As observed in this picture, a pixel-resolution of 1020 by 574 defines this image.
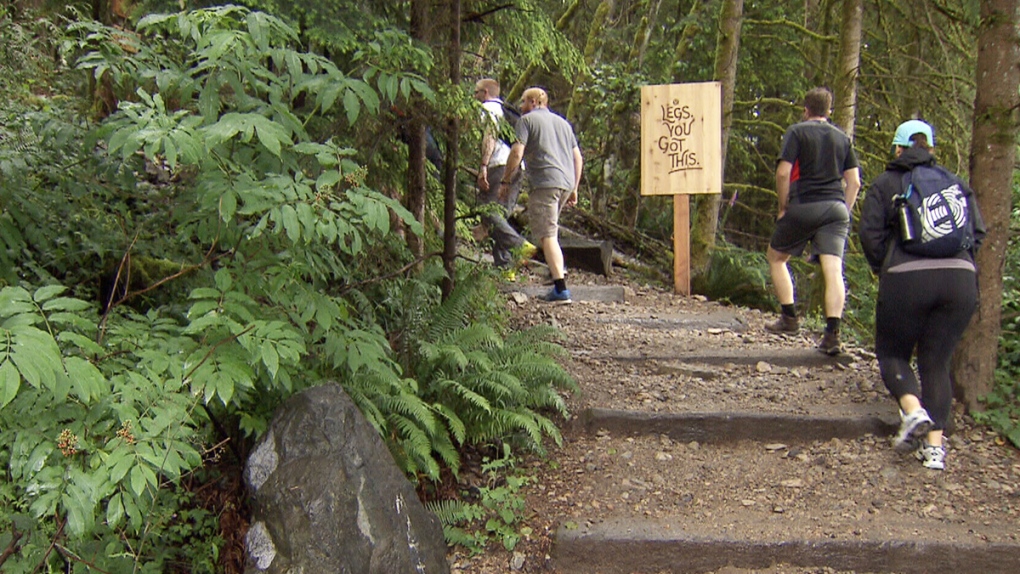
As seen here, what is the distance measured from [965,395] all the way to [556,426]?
2.73 metres

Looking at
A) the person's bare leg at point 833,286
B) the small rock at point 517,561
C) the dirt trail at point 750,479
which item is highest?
the person's bare leg at point 833,286

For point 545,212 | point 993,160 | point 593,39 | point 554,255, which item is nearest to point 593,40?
point 593,39

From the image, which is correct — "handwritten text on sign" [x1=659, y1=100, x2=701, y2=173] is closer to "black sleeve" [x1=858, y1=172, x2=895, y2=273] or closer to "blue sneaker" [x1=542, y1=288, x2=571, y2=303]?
"blue sneaker" [x1=542, y1=288, x2=571, y2=303]

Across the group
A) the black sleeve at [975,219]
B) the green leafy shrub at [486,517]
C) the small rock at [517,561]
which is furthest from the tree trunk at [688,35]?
the small rock at [517,561]

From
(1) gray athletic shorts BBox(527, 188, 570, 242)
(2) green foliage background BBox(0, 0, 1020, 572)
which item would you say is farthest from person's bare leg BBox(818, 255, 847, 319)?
(1) gray athletic shorts BBox(527, 188, 570, 242)

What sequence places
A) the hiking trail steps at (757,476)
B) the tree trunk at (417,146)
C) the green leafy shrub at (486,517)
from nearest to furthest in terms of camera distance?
the hiking trail steps at (757,476)
the green leafy shrub at (486,517)
the tree trunk at (417,146)

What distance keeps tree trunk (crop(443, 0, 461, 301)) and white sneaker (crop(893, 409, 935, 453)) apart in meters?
3.15

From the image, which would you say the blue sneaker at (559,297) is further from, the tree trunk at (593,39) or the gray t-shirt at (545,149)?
the tree trunk at (593,39)

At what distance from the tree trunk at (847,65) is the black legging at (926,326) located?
491 centimetres

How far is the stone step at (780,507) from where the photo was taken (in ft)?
13.4

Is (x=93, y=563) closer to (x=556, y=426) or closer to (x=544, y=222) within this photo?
(x=556, y=426)

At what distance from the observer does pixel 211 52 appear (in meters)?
3.16

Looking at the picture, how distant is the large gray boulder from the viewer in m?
3.59

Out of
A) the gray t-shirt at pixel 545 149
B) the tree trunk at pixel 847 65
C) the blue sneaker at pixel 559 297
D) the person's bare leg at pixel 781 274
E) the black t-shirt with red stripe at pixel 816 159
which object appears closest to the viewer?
the black t-shirt with red stripe at pixel 816 159
